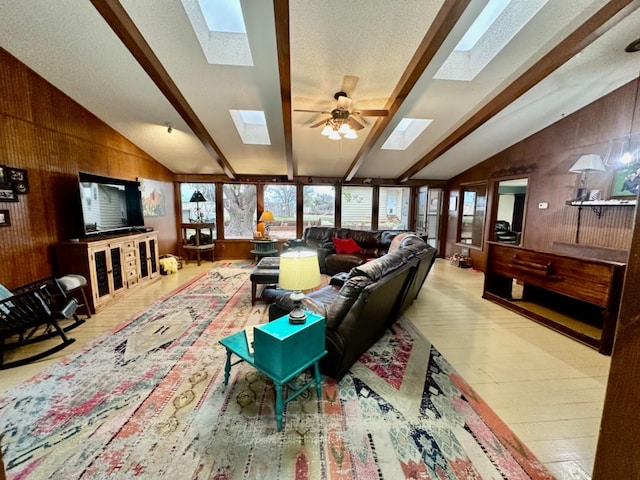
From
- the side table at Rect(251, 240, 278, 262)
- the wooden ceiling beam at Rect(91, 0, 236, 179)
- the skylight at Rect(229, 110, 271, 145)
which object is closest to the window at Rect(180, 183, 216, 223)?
the side table at Rect(251, 240, 278, 262)

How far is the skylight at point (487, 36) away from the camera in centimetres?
243

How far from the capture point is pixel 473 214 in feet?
21.5

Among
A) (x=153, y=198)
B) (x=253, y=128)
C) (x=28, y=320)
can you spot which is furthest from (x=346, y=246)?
(x=28, y=320)

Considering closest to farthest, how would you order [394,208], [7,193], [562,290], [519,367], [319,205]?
[519,367]
[7,193]
[562,290]
[319,205]
[394,208]

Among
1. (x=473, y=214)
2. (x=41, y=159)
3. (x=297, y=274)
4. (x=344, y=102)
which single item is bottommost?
(x=297, y=274)

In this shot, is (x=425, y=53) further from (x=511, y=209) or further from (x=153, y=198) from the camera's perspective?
(x=511, y=209)

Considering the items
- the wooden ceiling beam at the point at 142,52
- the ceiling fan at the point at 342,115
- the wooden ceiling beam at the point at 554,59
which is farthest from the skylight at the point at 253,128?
the wooden ceiling beam at the point at 554,59

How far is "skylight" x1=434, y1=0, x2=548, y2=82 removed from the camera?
7.98 ft

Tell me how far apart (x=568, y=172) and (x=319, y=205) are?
4867 millimetres

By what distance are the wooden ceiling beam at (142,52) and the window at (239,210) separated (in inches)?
108

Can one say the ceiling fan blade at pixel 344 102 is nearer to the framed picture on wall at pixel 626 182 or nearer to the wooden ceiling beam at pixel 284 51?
the wooden ceiling beam at pixel 284 51

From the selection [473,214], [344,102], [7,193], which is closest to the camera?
[7,193]

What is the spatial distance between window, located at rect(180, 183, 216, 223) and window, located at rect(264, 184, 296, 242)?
53.1 inches

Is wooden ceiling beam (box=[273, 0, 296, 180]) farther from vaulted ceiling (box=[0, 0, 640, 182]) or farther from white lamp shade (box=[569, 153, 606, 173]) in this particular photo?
white lamp shade (box=[569, 153, 606, 173])
